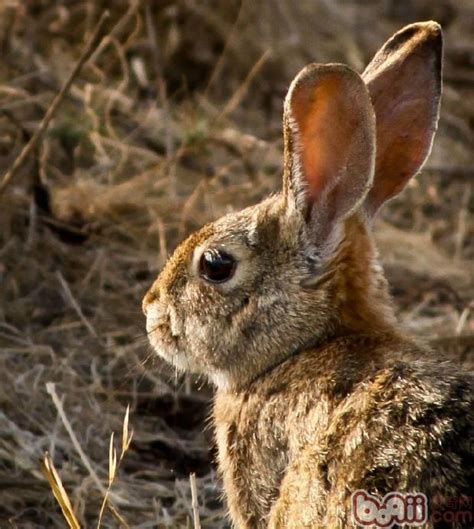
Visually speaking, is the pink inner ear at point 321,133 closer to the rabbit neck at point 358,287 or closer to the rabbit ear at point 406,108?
the rabbit neck at point 358,287

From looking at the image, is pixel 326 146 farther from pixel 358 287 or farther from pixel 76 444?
pixel 76 444

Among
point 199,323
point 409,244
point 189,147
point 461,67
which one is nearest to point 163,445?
point 199,323

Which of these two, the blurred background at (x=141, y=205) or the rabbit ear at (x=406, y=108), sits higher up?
the rabbit ear at (x=406, y=108)

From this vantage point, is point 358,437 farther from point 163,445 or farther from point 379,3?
point 379,3

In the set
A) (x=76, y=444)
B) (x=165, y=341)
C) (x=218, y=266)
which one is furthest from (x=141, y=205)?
(x=218, y=266)

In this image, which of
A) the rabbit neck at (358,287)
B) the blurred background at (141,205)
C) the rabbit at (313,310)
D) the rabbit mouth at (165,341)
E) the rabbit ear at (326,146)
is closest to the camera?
the rabbit at (313,310)

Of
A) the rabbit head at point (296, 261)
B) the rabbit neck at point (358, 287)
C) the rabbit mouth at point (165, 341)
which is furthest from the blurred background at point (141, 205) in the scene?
the rabbit neck at point (358, 287)

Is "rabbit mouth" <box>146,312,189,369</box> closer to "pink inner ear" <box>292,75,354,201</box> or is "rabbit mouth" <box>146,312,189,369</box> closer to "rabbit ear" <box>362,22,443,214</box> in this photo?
"pink inner ear" <box>292,75,354,201</box>
